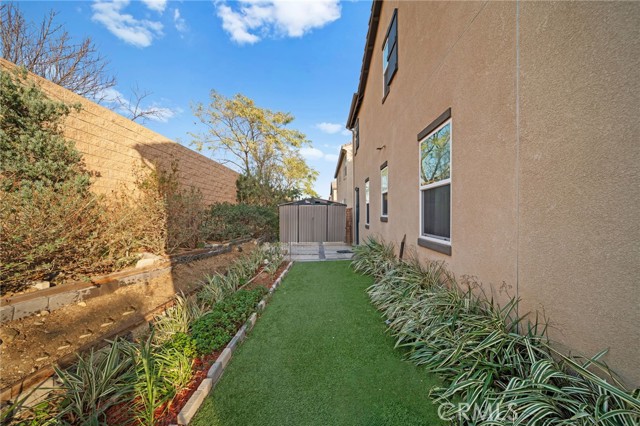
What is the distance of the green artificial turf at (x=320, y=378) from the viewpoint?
6.11 ft

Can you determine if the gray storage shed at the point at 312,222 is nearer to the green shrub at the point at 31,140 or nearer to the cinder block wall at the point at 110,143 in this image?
the cinder block wall at the point at 110,143

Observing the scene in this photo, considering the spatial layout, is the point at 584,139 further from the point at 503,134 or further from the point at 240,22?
the point at 240,22

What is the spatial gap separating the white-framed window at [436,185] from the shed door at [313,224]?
8552 mm

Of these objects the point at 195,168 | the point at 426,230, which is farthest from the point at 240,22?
the point at 426,230

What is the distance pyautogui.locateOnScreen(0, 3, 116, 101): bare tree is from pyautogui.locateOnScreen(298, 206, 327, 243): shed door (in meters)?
10.2

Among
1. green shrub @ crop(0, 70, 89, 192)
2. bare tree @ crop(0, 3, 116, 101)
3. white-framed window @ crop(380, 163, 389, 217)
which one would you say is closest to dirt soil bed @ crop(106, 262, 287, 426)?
green shrub @ crop(0, 70, 89, 192)

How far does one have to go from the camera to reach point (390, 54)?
19.1 feet

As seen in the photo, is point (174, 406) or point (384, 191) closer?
point (174, 406)

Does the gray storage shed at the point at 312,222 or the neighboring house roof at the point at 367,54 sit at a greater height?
the neighboring house roof at the point at 367,54

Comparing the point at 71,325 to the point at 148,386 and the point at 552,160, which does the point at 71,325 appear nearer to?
the point at 148,386

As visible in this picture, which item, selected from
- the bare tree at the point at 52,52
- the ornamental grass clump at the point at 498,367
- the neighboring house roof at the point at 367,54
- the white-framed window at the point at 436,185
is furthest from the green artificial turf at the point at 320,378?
the bare tree at the point at 52,52

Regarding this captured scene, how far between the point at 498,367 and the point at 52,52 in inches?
582

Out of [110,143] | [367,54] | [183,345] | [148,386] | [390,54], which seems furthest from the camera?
[367,54]
